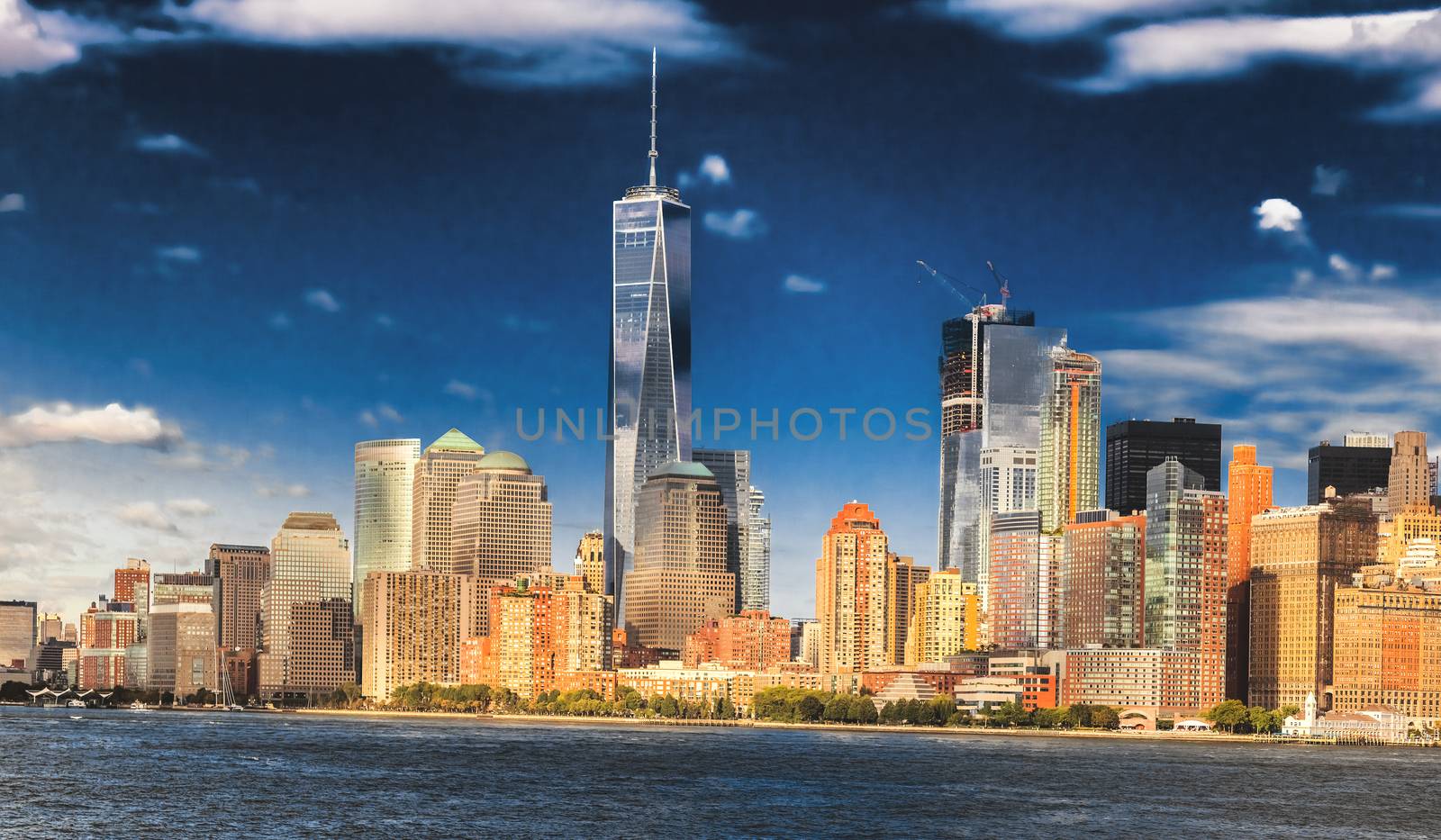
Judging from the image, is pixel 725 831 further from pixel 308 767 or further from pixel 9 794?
pixel 308 767

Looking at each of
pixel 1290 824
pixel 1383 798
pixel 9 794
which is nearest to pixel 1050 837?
pixel 1290 824

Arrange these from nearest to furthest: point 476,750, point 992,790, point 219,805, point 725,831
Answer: point 725,831 → point 219,805 → point 992,790 → point 476,750

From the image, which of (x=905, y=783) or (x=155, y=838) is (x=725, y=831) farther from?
(x=905, y=783)

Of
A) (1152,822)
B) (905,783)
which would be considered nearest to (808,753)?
(905,783)

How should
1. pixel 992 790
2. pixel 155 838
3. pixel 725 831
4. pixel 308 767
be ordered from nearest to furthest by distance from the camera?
1. pixel 155 838
2. pixel 725 831
3. pixel 992 790
4. pixel 308 767

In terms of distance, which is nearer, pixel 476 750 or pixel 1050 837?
pixel 1050 837

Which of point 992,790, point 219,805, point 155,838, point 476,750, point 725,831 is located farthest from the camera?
point 476,750
